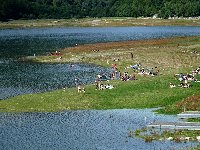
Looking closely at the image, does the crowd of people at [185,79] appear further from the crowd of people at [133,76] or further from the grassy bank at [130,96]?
the grassy bank at [130,96]

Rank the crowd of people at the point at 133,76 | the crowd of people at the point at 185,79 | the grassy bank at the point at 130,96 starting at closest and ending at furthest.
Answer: the grassy bank at the point at 130,96, the crowd of people at the point at 185,79, the crowd of people at the point at 133,76

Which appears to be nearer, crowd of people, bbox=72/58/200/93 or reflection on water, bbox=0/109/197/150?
reflection on water, bbox=0/109/197/150

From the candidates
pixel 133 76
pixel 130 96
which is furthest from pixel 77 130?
pixel 133 76

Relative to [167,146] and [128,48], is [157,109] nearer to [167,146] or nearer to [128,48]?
[167,146]

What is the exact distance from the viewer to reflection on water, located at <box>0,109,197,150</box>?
5225 centimetres

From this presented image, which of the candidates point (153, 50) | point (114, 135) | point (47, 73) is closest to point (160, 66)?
point (47, 73)

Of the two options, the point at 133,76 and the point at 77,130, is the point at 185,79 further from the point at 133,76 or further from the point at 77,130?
the point at 77,130

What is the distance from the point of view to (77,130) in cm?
5794

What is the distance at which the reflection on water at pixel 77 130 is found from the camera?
171ft

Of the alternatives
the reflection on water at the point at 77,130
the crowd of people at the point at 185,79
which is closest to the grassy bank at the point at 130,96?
the crowd of people at the point at 185,79

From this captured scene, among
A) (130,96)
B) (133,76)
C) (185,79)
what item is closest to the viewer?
(130,96)

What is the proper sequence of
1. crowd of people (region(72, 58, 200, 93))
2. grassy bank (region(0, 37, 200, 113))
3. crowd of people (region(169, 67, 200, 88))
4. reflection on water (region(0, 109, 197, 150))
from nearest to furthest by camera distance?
reflection on water (region(0, 109, 197, 150)), grassy bank (region(0, 37, 200, 113)), crowd of people (region(169, 67, 200, 88)), crowd of people (region(72, 58, 200, 93))

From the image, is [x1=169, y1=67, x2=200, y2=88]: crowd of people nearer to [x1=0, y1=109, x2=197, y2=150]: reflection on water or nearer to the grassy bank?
the grassy bank

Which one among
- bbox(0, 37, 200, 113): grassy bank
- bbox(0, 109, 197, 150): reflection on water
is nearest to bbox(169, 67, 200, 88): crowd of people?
bbox(0, 37, 200, 113): grassy bank
